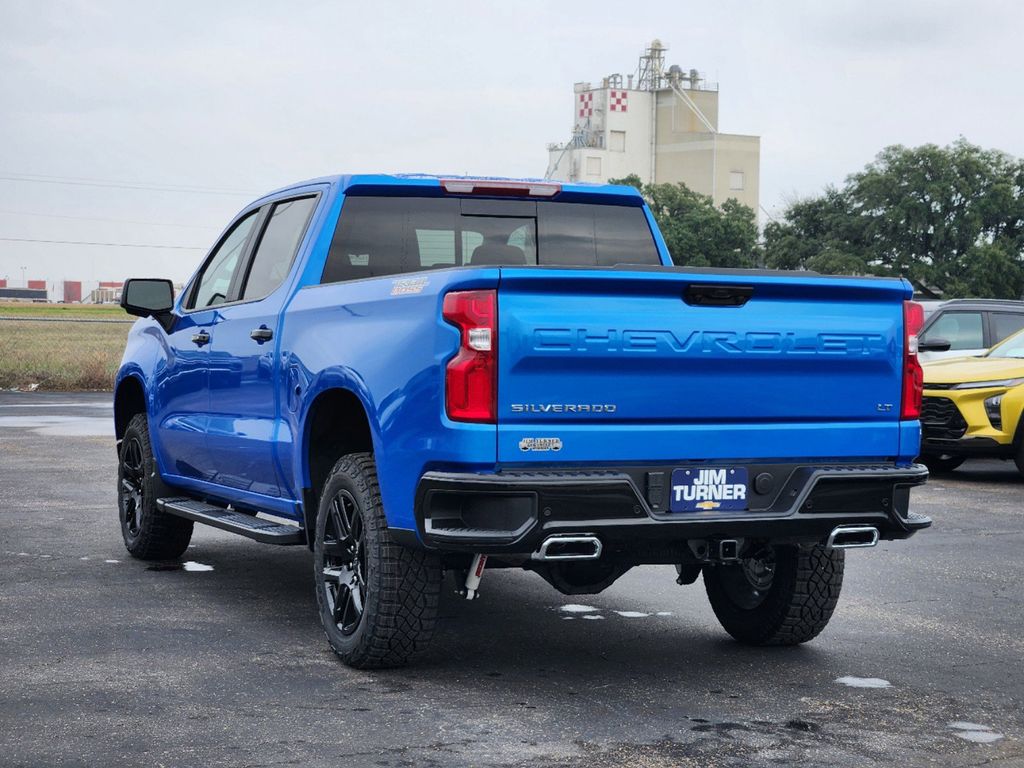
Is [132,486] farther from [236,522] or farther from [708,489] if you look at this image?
[708,489]

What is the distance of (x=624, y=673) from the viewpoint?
249 inches

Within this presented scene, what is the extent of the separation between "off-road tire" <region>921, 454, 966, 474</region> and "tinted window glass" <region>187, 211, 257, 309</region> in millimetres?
9470

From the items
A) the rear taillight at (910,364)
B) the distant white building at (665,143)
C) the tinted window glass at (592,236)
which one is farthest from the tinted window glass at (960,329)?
the distant white building at (665,143)

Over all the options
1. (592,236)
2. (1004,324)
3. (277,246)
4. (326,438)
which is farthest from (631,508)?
(1004,324)

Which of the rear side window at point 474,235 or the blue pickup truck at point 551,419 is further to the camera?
the rear side window at point 474,235

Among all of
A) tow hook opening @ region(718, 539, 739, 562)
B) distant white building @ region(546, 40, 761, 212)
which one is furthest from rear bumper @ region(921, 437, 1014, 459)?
distant white building @ region(546, 40, 761, 212)

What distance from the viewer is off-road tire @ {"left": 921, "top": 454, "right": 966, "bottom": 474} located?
1596 centimetres

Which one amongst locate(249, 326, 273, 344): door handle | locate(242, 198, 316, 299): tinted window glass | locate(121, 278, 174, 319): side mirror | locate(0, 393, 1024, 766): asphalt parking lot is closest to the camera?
locate(0, 393, 1024, 766): asphalt parking lot

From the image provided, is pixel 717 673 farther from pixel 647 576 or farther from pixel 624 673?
pixel 647 576

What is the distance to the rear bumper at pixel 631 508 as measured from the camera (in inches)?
216

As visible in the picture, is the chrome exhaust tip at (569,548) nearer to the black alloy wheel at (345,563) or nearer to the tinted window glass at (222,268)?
the black alloy wheel at (345,563)

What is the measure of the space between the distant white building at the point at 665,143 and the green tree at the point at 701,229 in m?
16.8

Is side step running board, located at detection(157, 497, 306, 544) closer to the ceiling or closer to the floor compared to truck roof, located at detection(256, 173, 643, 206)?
closer to the floor

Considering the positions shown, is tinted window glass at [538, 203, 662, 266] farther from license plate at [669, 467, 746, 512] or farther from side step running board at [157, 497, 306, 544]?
license plate at [669, 467, 746, 512]
